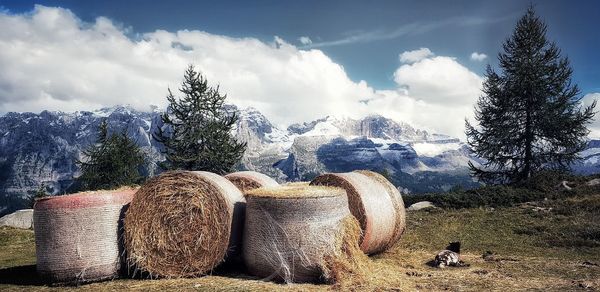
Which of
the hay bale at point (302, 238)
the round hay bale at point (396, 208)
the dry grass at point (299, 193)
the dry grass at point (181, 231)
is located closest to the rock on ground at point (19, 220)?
the dry grass at point (181, 231)

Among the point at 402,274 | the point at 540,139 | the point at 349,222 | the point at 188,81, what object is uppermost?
the point at 188,81

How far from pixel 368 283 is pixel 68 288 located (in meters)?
6.05

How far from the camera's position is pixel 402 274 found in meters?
9.99

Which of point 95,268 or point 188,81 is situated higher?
point 188,81

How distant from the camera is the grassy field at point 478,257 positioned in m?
9.00

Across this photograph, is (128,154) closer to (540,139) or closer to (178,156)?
(178,156)

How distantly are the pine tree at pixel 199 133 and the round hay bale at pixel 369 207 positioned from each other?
25.5 metres

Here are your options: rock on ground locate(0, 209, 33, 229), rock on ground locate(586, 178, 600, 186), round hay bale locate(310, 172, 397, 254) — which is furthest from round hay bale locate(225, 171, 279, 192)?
rock on ground locate(586, 178, 600, 186)

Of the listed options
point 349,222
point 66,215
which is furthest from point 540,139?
point 66,215

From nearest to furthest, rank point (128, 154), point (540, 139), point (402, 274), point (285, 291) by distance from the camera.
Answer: point (285, 291) → point (402, 274) → point (540, 139) → point (128, 154)

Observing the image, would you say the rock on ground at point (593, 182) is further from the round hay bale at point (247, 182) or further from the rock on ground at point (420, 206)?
the round hay bale at point (247, 182)

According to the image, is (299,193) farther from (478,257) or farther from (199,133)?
(199,133)

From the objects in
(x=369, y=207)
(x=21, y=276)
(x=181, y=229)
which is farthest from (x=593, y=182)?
(x=21, y=276)

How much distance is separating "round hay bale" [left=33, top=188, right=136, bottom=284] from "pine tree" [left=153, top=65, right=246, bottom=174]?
87.1 ft
